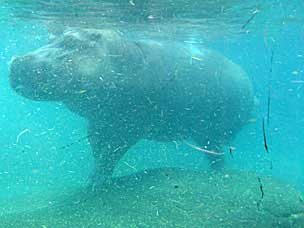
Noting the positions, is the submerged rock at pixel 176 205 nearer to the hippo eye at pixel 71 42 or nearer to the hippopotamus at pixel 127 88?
the hippopotamus at pixel 127 88

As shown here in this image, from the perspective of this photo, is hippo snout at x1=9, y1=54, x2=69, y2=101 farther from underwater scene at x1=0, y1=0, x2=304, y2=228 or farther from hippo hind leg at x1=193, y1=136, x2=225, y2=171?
hippo hind leg at x1=193, y1=136, x2=225, y2=171

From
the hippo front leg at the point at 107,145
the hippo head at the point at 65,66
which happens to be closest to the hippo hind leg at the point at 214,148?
the hippo front leg at the point at 107,145

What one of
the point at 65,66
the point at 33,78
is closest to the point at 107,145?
the point at 65,66

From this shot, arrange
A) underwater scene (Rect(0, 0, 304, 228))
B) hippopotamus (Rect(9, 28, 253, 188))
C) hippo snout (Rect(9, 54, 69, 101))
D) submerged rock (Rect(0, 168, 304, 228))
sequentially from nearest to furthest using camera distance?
submerged rock (Rect(0, 168, 304, 228)), underwater scene (Rect(0, 0, 304, 228)), hippo snout (Rect(9, 54, 69, 101)), hippopotamus (Rect(9, 28, 253, 188))

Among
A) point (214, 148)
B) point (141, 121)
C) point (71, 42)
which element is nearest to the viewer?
point (71, 42)

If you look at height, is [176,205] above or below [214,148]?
above

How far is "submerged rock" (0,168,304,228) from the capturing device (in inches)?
222

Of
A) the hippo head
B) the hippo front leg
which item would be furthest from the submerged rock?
the hippo head

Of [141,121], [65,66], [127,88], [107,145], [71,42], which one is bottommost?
[107,145]

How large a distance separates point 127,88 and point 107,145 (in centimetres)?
142

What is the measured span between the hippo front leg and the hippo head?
123 cm

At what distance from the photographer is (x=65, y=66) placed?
7770mm

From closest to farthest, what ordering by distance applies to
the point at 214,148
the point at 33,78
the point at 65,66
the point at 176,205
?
the point at 176,205
the point at 33,78
the point at 65,66
the point at 214,148

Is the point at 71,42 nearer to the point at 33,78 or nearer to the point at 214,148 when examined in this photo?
the point at 33,78
